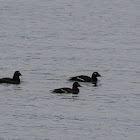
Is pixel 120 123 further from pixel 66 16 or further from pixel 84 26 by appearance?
pixel 66 16

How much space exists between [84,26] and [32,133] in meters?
39.7

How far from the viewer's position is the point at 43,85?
43781 mm

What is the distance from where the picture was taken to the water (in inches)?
1357

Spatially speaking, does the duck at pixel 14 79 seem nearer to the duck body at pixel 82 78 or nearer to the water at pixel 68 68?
the water at pixel 68 68

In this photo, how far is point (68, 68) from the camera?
49875mm

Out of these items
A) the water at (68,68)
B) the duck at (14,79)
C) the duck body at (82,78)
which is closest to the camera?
the water at (68,68)

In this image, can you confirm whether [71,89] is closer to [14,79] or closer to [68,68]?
[14,79]

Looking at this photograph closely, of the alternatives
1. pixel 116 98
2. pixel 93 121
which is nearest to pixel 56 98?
pixel 116 98

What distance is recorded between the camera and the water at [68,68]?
34469 mm

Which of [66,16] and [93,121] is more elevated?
[66,16]

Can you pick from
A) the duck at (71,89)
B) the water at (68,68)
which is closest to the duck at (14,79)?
the water at (68,68)

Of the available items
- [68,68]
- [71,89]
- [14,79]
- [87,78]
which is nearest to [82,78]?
[87,78]

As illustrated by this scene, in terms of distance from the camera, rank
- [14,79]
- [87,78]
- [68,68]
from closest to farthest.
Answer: [14,79]
[87,78]
[68,68]

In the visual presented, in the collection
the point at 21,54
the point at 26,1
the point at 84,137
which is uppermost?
the point at 26,1
